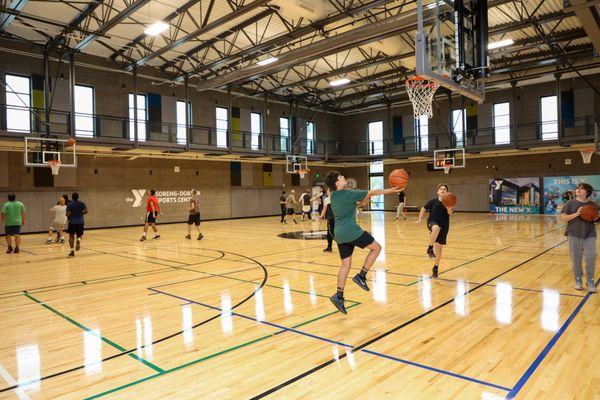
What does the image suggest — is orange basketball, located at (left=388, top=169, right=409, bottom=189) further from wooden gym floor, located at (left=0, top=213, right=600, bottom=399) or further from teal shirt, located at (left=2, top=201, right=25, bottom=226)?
teal shirt, located at (left=2, top=201, right=25, bottom=226)

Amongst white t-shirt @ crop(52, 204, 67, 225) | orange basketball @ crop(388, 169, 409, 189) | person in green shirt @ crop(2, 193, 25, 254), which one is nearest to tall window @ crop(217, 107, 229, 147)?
white t-shirt @ crop(52, 204, 67, 225)

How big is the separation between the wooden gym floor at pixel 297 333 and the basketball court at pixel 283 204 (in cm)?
3

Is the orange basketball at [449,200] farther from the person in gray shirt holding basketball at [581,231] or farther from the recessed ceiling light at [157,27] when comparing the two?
the recessed ceiling light at [157,27]

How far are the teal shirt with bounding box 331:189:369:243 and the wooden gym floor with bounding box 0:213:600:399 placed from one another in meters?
0.91

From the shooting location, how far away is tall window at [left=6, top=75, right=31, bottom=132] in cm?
1505

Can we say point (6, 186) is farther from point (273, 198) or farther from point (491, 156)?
point (491, 156)

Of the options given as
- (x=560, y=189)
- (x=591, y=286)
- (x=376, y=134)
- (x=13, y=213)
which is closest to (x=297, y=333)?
(x=591, y=286)

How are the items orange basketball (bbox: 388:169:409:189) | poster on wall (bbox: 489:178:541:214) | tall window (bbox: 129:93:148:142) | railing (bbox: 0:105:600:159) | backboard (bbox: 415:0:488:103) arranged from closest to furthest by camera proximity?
1. orange basketball (bbox: 388:169:409:189)
2. backboard (bbox: 415:0:488:103)
3. railing (bbox: 0:105:600:159)
4. tall window (bbox: 129:93:148:142)
5. poster on wall (bbox: 489:178:541:214)

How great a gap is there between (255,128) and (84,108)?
9113 millimetres

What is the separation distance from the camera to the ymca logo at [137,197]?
1874cm

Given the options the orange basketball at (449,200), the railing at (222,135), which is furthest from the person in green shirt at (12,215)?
the orange basketball at (449,200)

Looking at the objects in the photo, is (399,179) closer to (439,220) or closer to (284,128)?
(439,220)

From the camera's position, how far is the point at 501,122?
22.2 metres

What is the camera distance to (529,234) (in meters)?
12.1
